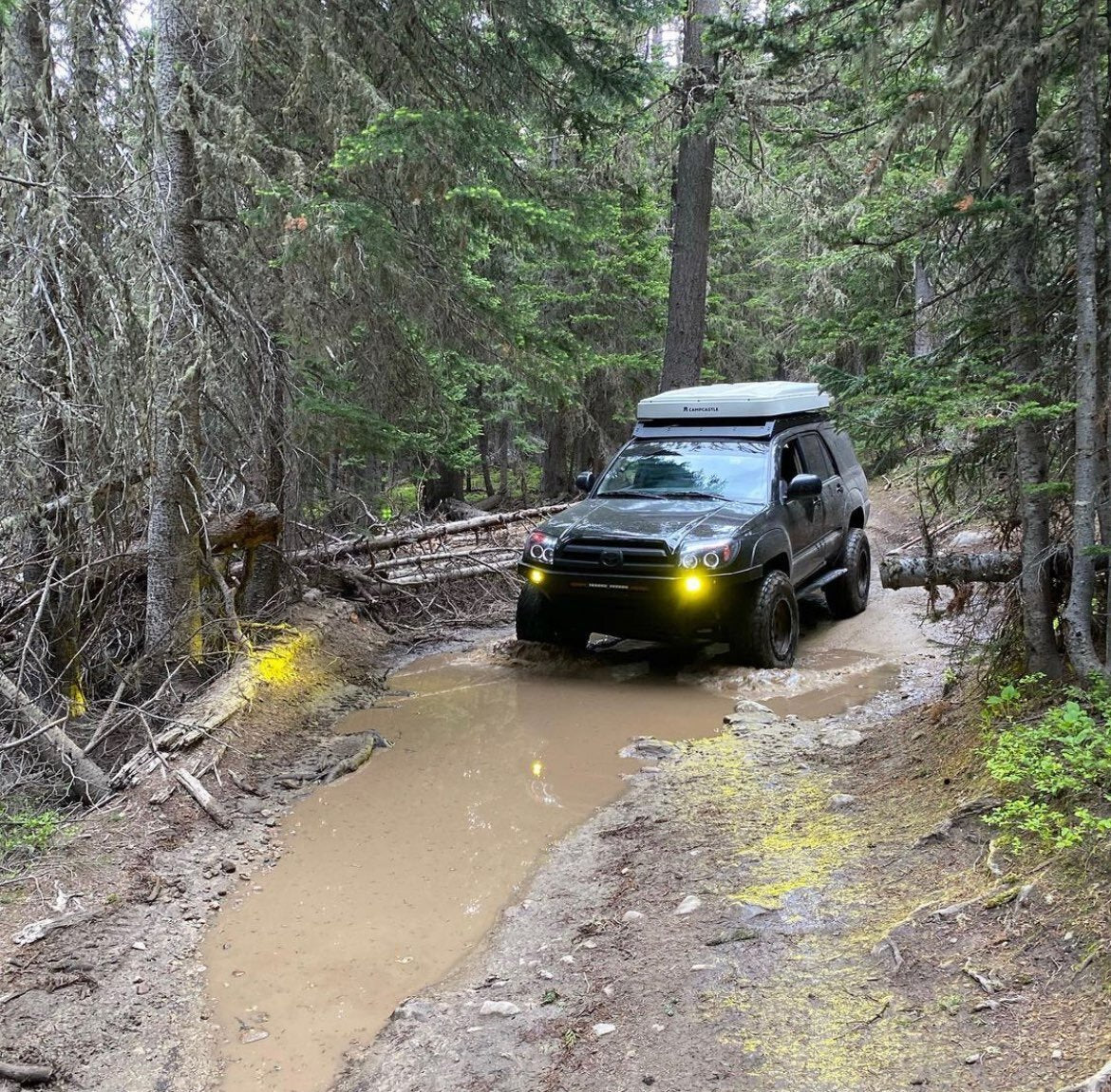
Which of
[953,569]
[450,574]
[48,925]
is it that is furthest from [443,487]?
[48,925]

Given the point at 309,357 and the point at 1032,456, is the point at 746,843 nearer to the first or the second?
the point at 1032,456

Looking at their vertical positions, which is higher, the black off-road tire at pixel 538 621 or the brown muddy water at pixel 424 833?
the black off-road tire at pixel 538 621

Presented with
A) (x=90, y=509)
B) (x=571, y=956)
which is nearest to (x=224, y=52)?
(x=90, y=509)

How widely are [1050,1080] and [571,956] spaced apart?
194cm

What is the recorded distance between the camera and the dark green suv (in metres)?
7.84

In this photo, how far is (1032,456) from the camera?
198 inches

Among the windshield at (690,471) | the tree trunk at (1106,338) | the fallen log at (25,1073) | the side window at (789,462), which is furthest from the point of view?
the side window at (789,462)

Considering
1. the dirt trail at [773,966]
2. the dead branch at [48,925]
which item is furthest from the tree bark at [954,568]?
the dead branch at [48,925]

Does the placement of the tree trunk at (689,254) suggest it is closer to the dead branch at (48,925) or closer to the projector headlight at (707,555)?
the projector headlight at (707,555)

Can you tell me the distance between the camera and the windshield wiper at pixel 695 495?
28.7 ft

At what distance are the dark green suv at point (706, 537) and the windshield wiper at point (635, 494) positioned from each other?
2 cm

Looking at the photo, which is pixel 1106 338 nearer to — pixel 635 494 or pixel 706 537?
pixel 706 537

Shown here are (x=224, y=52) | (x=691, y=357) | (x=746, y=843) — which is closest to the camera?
A: (x=746, y=843)

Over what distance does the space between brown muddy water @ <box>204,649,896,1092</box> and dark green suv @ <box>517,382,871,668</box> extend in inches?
24.6
